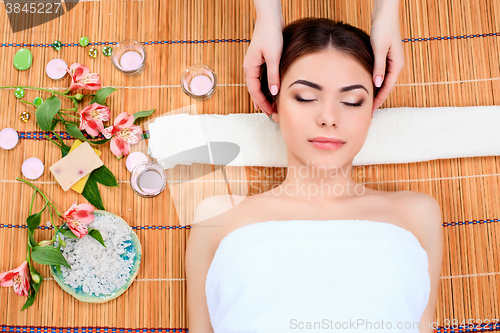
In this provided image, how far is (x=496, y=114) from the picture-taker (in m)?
1.28

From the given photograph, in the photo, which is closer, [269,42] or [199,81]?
[269,42]

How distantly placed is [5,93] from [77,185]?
1.71ft

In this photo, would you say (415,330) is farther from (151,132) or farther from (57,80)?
(57,80)

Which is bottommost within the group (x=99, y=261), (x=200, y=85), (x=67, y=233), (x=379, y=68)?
(x=99, y=261)

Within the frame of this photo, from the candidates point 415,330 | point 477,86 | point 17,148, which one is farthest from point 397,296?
point 17,148

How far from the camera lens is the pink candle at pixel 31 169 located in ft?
4.26

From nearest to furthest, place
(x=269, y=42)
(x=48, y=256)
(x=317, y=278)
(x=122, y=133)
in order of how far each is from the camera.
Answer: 1. (x=317, y=278)
2. (x=269, y=42)
3. (x=48, y=256)
4. (x=122, y=133)

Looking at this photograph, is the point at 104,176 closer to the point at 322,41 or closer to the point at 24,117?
the point at 24,117

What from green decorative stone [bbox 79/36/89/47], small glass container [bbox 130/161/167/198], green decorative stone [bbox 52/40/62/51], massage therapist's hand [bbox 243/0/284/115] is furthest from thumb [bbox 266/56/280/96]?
green decorative stone [bbox 52/40/62/51]

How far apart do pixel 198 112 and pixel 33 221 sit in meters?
0.77

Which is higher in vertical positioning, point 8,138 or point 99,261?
point 8,138

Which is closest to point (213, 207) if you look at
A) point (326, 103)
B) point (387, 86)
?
point (326, 103)

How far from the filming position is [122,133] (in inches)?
50.0

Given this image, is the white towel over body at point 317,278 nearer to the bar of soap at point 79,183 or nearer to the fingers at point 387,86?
the fingers at point 387,86
